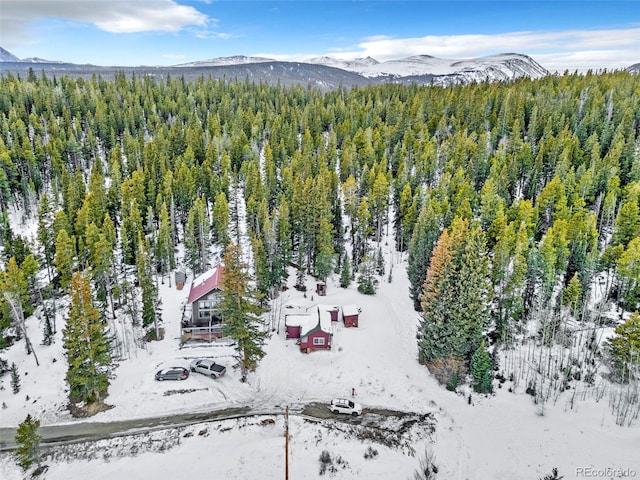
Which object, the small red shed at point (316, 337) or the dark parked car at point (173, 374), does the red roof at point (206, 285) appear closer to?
the dark parked car at point (173, 374)

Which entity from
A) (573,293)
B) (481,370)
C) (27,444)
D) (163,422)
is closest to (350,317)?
(481,370)

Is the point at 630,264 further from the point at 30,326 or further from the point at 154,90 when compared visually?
the point at 154,90

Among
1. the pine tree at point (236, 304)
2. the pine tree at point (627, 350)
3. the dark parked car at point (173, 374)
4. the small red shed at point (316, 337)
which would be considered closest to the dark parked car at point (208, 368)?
the dark parked car at point (173, 374)

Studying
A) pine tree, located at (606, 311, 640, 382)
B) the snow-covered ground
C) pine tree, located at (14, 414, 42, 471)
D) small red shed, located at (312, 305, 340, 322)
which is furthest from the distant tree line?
pine tree, located at (14, 414, 42, 471)

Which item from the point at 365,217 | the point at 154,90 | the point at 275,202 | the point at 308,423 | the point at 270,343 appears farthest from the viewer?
the point at 154,90

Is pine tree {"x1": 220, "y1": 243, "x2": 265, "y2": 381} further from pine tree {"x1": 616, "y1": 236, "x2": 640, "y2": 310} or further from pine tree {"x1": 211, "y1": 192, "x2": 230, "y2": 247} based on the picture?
pine tree {"x1": 616, "y1": 236, "x2": 640, "y2": 310}

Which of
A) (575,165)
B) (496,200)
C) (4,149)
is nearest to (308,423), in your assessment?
(496,200)
